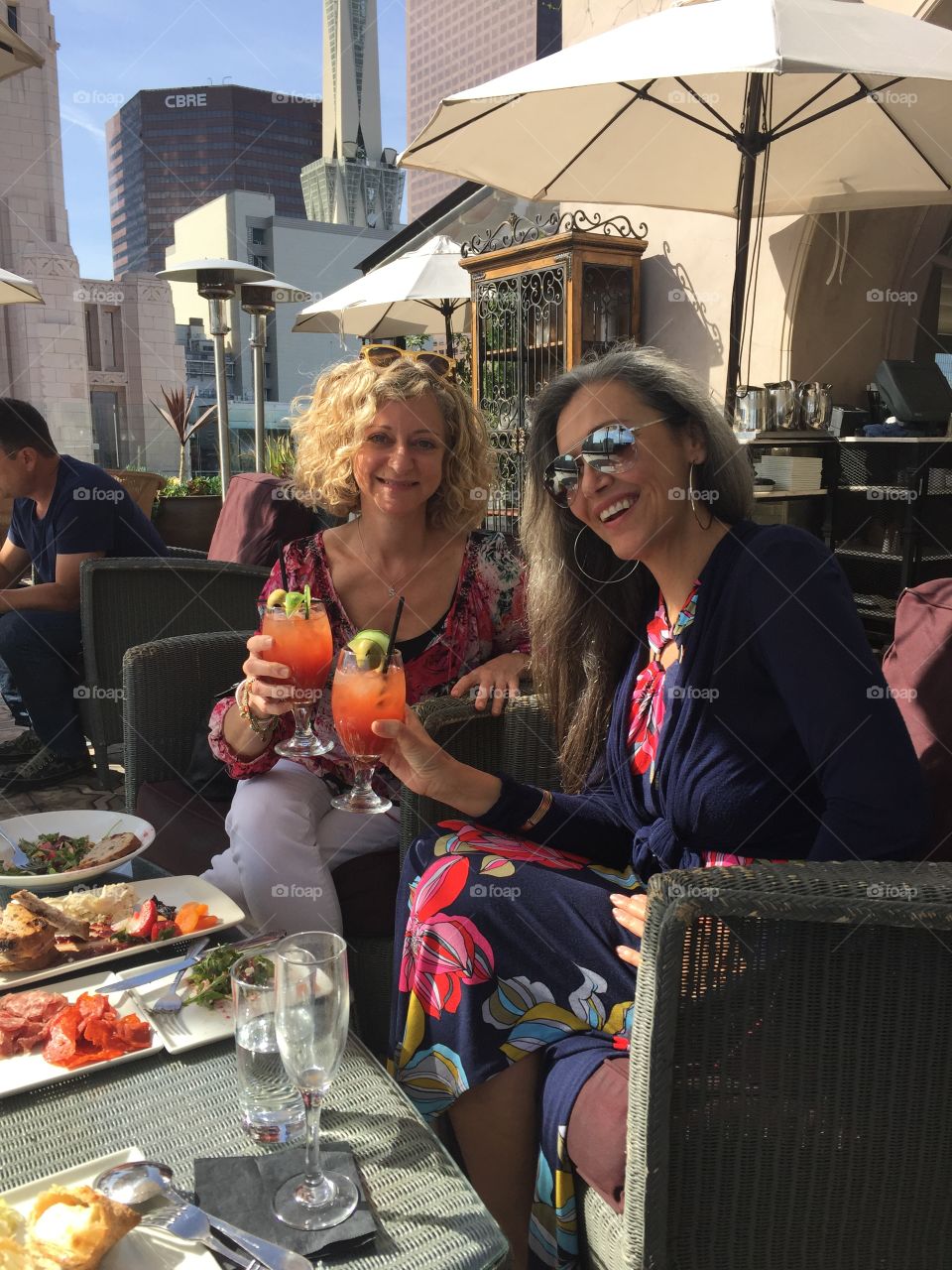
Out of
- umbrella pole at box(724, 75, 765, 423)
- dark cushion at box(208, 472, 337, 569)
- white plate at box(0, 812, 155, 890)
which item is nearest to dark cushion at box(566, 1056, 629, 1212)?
white plate at box(0, 812, 155, 890)

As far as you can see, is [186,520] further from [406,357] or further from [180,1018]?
[180,1018]

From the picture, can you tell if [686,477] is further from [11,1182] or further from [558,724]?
[11,1182]

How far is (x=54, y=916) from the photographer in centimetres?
→ 135

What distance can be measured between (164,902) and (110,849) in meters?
0.19

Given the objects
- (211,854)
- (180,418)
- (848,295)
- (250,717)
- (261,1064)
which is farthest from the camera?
(180,418)

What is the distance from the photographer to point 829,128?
3842 millimetres

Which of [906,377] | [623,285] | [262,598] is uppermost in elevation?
[623,285]

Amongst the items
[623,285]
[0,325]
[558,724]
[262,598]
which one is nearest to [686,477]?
[558,724]

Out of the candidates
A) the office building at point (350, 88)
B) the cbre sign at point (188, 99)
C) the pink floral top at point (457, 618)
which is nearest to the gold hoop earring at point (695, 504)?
the pink floral top at point (457, 618)

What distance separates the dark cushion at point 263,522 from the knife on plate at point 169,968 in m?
2.23

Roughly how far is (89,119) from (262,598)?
944cm

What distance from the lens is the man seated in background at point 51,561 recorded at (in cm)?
374

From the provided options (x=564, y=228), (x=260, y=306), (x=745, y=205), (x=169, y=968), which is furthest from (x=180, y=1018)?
(x=260, y=306)

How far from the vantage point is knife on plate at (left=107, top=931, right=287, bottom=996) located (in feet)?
4.13
